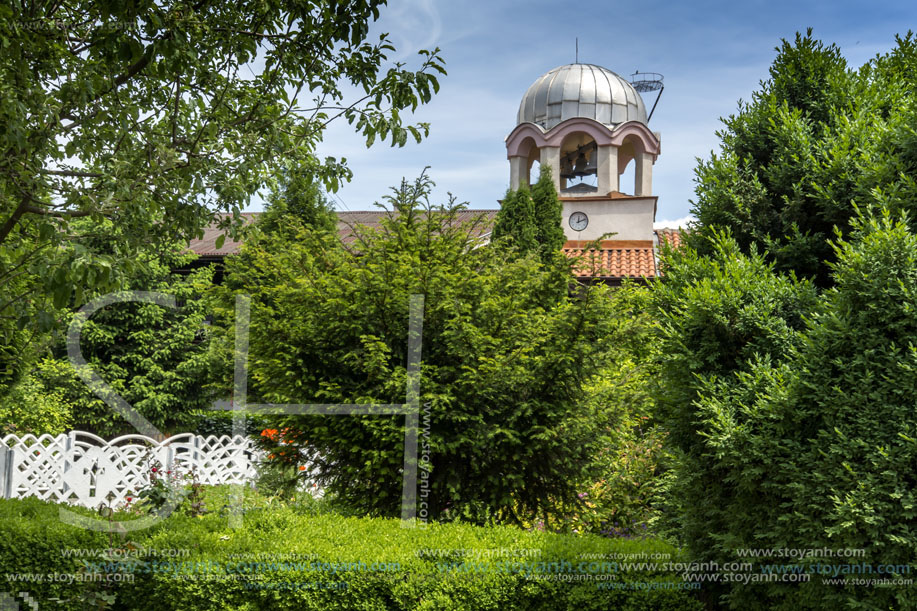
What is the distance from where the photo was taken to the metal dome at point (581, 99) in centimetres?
2077

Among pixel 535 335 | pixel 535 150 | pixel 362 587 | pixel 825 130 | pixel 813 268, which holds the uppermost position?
pixel 535 150

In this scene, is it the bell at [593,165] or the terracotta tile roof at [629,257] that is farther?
the bell at [593,165]

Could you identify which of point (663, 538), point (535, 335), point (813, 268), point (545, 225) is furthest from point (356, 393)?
point (545, 225)

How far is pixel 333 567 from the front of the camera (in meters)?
5.25

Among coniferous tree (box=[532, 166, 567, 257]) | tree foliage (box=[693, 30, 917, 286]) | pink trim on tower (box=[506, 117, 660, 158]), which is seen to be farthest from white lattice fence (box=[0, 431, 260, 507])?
pink trim on tower (box=[506, 117, 660, 158])

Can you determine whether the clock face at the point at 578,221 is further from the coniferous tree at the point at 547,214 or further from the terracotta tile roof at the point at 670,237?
the coniferous tree at the point at 547,214

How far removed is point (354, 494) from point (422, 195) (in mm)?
3388

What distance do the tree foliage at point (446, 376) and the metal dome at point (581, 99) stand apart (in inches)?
570

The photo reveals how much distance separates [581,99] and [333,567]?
18094 mm

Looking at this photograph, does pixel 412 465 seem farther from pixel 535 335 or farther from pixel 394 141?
pixel 394 141

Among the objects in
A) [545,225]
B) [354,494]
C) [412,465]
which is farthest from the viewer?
[545,225]

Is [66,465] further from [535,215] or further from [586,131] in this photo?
[586,131]

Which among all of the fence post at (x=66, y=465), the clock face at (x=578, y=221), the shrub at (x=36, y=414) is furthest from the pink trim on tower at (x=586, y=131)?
the shrub at (x=36, y=414)

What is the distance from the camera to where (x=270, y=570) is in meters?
5.35
